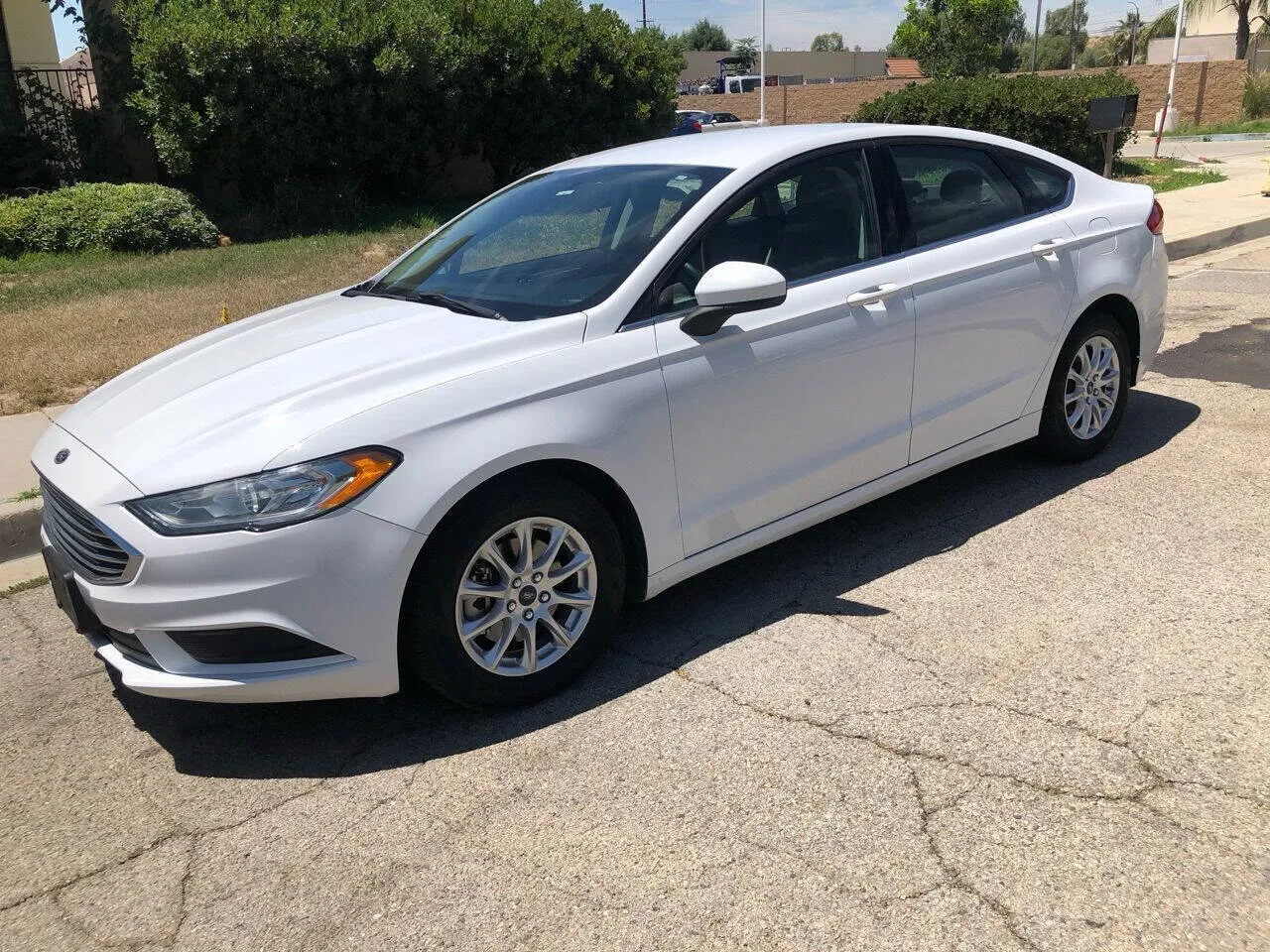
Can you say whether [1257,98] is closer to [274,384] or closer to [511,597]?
[511,597]

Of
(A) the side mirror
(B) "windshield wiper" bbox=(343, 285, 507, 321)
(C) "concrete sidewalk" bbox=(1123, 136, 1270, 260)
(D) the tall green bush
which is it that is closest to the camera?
(A) the side mirror

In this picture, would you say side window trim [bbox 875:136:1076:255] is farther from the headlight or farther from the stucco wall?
the stucco wall

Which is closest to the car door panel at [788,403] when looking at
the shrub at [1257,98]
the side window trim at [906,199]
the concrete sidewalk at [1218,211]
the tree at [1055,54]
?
the side window trim at [906,199]

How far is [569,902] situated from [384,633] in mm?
945

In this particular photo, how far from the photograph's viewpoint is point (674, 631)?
415 cm

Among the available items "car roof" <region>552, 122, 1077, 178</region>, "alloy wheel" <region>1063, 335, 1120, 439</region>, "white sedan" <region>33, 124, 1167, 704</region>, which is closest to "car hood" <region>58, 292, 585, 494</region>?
"white sedan" <region>33, 124, 1167, 704</region>

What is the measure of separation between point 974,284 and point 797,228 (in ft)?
2.80

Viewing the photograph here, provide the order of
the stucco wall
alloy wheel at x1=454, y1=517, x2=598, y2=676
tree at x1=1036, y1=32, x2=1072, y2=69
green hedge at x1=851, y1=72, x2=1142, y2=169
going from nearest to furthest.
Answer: alloy wheel at x1=454, y1=517, x2=598, y2=676
green hedge at x1=851, y1=72, x2=1142, y2=169
the stucco wall
tree at x1=1036, y1=32, x2=1072, y2=69

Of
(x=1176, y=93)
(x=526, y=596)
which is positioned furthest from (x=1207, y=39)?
(x=526, y=596)

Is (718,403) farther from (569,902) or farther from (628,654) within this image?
(569,902)

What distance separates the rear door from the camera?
4.54m

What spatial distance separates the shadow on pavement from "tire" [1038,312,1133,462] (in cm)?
15

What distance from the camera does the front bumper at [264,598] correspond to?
10.2ft

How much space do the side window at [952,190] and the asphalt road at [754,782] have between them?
1336 millimetres
